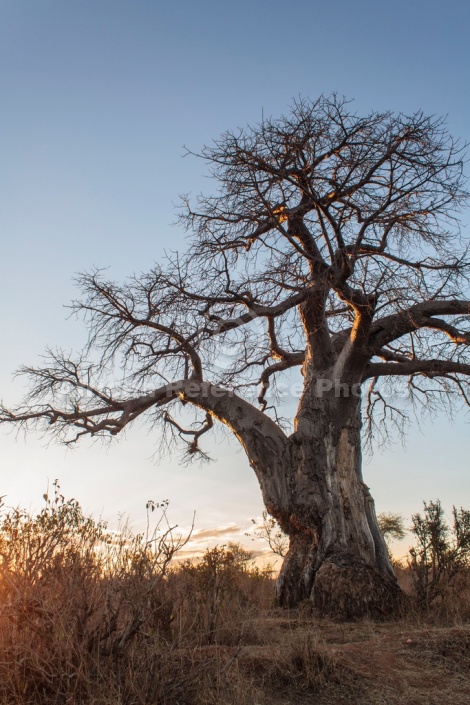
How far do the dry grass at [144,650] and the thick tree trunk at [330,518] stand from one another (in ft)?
6.53

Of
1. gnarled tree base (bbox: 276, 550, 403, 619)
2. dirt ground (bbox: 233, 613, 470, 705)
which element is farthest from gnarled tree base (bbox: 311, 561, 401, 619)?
dirt ground (bbox: 233, 613, 470, 705)

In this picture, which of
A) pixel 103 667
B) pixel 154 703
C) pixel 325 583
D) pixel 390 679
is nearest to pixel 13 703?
pixel 103 667

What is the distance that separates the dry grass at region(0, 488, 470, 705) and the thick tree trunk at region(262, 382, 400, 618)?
6.53 ft

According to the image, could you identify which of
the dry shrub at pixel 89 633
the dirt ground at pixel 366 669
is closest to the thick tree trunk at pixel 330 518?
the dirt ground at pixel 366 669

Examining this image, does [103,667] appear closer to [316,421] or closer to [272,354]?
[316,421]

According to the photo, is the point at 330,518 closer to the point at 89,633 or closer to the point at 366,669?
the point at 366,669

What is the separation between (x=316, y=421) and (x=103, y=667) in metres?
5.52

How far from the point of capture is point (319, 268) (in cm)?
830

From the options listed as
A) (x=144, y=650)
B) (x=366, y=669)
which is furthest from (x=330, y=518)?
(x=144, y=650)

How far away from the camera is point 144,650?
3557mm

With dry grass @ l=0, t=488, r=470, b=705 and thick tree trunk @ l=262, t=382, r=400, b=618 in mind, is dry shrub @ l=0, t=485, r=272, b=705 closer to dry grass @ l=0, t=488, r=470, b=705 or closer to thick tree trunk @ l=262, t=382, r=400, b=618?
dry grass @ l=0, t=488, r=470, b=705

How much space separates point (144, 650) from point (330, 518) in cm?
471

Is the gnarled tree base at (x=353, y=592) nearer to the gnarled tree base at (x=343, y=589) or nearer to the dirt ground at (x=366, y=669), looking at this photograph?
the gnarled tree base at (x=343, y=589)

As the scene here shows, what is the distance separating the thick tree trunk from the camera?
23.5 ft
